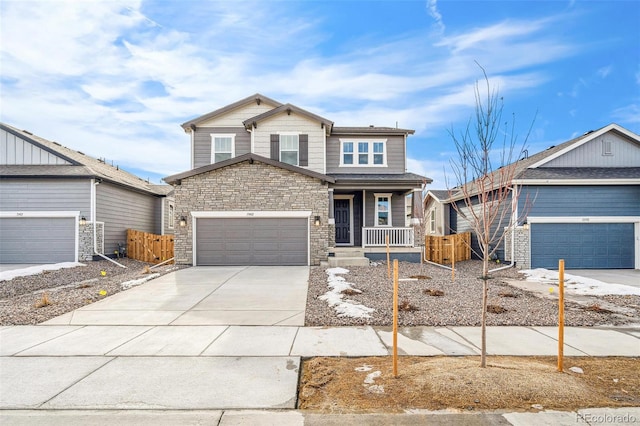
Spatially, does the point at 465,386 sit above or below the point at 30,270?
above

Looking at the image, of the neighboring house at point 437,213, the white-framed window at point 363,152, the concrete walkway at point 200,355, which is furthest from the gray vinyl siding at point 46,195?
the neighboring house at point 437,213

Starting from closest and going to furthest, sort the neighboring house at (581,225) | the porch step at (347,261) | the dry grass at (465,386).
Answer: the dry grass at (465,386)
the porch step at (347,261)
the neighboring house at (581,225)

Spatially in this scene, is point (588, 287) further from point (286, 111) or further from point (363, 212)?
point (286, 111)

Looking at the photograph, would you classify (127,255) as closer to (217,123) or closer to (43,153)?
(43,153)

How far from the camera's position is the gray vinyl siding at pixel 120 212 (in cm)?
1605

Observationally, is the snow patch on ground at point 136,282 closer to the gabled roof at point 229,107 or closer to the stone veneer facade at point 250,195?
the stone veneer facade at point 250,195

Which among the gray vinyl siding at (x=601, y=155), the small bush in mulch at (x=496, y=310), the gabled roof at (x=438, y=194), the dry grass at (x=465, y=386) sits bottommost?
the small bush in mulch at (x=496, y=310)

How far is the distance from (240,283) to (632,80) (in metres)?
17.8

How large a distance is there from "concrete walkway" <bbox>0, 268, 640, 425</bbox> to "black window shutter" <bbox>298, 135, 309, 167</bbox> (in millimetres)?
9294

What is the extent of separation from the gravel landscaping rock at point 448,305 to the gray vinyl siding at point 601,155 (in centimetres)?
837

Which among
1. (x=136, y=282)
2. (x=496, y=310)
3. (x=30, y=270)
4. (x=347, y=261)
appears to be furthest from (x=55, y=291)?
(x=496, y=310)

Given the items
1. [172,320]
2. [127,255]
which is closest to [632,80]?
[172,320]

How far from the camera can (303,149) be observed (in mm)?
16219

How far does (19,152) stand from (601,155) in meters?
26.4
